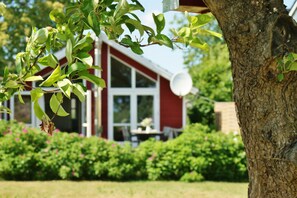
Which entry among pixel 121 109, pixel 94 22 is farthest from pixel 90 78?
pixel 121 109

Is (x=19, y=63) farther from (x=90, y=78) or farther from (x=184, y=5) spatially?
(x=184, y=5)

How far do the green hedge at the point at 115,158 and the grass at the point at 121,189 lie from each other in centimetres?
40

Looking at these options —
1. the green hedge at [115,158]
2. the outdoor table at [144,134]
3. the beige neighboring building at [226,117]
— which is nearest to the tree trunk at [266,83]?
the green hedge at [115,158]

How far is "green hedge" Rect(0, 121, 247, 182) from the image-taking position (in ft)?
39.6

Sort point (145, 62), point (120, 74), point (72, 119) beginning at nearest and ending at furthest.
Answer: point (145, 62), point (120, 74), point (72, 119)

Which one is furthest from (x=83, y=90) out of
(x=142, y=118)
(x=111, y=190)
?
(x=142, y=118)

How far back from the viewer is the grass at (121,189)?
1014cm

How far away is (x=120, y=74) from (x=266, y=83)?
18.9 meters

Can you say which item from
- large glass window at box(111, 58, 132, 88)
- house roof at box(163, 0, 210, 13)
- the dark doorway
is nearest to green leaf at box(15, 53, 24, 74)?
house roof at box(163, 0, 210, 13)

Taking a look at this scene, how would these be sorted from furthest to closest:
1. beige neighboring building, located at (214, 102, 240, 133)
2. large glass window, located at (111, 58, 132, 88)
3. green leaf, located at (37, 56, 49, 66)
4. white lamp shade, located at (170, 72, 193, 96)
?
large glass window, located at (111, 58, 132, 88) → white lamp shade, located at (170, 72, 193, 96) → beige neighboring building, located at (214, 102, 240, 133) → green leaf, located at (37, 56, 49, 66)

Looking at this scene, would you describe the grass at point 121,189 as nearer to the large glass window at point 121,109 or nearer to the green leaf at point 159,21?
the large glass window at point 121,109

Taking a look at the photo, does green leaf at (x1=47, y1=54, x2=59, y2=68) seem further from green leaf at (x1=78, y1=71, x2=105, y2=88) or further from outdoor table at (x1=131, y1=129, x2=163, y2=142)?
outdoor table at (x1=131, y1=129, x2=163, y2=142)

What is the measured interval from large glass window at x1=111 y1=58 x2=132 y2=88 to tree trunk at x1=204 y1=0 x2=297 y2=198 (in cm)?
1858

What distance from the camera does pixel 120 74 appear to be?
816 inches
